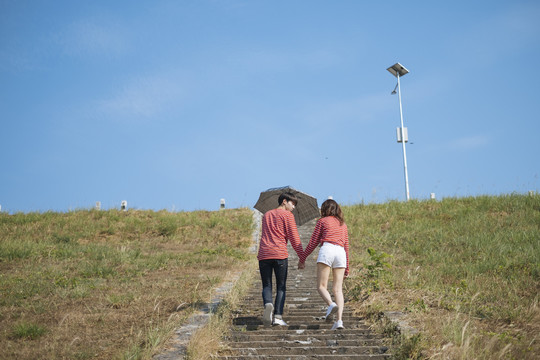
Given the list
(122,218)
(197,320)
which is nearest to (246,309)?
(197,320)

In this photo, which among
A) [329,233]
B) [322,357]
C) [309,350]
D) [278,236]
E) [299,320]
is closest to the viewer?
[322,357]

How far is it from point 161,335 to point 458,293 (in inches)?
243

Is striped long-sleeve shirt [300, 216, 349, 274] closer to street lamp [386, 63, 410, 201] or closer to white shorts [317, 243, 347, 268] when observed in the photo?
white shorts [317, 243, 347, 268]

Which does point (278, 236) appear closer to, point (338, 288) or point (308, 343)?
point (338, 288)

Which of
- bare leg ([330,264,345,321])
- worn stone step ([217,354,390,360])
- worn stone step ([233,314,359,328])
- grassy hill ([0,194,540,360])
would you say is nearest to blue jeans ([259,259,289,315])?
worn stone step ([233,314,359,328])

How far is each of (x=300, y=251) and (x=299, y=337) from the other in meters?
1.30

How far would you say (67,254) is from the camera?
1499 centimetres

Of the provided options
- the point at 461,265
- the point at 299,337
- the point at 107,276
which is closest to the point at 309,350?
the point at 299,337

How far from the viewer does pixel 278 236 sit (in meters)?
7.10

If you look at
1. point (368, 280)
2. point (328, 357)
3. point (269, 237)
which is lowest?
Answer: point (328, 357)

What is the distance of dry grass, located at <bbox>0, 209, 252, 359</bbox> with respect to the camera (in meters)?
6.50

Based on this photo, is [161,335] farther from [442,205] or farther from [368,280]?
[442,205]

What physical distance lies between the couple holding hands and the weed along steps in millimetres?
271

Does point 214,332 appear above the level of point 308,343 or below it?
above
